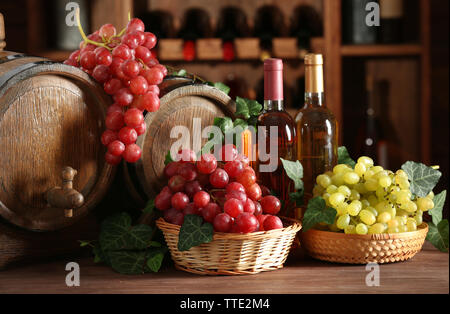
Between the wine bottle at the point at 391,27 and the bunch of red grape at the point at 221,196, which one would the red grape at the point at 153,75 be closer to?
the bunch of red grape at the point at 221,196

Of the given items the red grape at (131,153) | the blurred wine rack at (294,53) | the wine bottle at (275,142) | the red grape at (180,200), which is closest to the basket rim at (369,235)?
the wine bottle at (275,142)

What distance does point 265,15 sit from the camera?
97.2 inches

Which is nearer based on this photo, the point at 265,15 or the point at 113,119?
the point at 113,119

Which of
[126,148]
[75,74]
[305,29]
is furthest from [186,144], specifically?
[305,29]

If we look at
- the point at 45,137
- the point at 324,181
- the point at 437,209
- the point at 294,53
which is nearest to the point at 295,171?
the point at 324,181

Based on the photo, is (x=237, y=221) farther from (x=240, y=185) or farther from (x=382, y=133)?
(x=382, y=133)

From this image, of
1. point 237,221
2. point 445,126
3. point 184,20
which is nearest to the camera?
point 237,221

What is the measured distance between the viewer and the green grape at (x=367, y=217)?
87 centimetres

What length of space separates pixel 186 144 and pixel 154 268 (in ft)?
0.84

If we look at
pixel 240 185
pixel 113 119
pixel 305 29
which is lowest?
pixel 240 185

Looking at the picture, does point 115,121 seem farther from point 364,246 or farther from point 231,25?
point 231,25

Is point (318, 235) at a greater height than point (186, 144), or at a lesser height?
lesser

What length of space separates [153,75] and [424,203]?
506mm

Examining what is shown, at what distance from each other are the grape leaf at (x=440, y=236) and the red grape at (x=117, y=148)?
0.56 m
